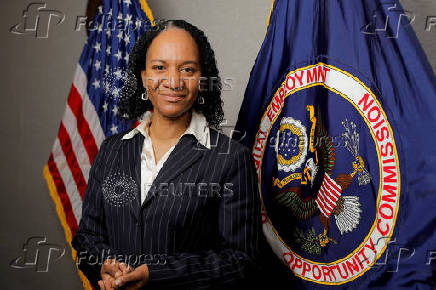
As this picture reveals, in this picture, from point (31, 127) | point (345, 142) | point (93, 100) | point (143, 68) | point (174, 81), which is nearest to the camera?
point (174, 81)

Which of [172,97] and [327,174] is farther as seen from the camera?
[327,174]

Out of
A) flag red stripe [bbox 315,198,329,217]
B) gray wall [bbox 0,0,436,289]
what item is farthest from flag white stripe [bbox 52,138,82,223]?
flag red stripe [bbox 315,198,329,217]

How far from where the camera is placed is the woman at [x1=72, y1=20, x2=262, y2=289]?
1009 mm

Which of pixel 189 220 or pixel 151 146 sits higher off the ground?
pixel 151 146

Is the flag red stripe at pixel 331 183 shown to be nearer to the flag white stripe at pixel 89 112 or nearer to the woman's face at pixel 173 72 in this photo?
the woman's face at pixel 173 72

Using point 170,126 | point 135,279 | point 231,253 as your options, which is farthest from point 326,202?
point 135,279

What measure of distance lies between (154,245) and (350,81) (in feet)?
2.70

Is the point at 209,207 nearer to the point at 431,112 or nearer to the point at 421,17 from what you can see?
the point at 431,112

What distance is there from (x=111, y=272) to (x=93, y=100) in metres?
1.06

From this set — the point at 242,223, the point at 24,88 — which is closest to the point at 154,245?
the point at 242,223

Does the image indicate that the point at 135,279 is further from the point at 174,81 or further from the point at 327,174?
the point at 327,174

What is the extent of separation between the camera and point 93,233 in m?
1.14

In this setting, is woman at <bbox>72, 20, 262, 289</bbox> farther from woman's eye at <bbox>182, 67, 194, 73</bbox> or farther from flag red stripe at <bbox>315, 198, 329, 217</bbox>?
flag red stripe at <bbox>315, 198, 329, 217</bbox>
